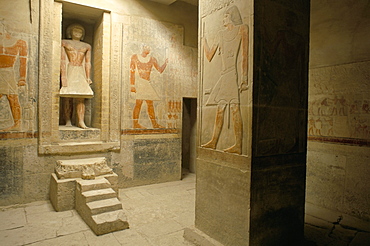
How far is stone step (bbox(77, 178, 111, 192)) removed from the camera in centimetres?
420

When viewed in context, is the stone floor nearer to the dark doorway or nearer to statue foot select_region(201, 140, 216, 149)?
statue foot select_region(201, 140, 216, 149)

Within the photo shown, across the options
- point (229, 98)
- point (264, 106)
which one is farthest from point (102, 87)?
point (264, 106)

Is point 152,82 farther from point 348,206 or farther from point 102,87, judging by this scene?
point 348,206

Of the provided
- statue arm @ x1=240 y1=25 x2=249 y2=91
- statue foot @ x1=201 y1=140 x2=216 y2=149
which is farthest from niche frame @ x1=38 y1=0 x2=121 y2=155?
statue arm @ x1=240 y1=25 x2=249 y2=91

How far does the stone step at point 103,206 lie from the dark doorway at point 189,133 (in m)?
3.41

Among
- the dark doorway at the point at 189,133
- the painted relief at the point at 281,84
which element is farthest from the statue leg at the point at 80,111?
the painted relief at the point at 281,84

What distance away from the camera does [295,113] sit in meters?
3.17

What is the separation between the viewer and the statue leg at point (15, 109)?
4.63 m

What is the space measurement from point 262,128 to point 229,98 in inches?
18.8

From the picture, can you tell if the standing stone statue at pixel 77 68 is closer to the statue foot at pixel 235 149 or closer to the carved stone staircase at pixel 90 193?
the carved stone staircase at pixel 90 193

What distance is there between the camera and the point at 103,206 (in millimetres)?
3834

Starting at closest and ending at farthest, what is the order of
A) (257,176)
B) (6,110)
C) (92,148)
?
(257,176) → (6,110) → (92,148)

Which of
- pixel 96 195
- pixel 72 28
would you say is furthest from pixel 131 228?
pixel 72 28

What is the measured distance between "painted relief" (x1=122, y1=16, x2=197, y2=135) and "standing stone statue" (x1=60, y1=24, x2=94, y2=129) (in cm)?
77
